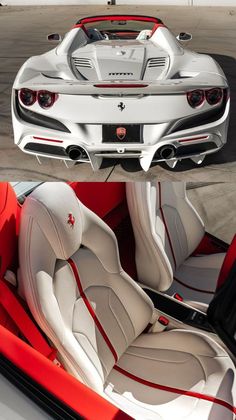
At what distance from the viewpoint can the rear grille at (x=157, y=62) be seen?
3.42 m

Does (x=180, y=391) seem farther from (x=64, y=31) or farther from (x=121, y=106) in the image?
(x=64, y=31)

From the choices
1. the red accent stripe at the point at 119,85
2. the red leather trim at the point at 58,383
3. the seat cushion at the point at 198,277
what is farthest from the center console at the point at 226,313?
the red accent stripe at the point at 119,85

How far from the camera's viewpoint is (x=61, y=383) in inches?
54.0

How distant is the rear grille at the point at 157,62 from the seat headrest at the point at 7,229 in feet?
6.54

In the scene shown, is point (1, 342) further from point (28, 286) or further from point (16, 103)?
point (16, 103)

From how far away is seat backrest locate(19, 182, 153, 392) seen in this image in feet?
5.29

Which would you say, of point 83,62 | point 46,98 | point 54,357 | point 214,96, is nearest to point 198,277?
point 214,96

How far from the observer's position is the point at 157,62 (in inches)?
137

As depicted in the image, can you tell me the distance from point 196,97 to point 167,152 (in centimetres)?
37

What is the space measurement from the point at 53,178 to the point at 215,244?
1242mm

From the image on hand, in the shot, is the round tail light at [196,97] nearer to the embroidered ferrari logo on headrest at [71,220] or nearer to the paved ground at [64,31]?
the paved ground at [64,31]

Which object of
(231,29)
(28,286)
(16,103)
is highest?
(231,29)

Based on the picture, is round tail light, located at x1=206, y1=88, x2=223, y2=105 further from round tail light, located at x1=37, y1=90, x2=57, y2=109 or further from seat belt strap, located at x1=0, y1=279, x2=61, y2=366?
seat belt strap, located at x1=0, y1=279, x2=61, y2=366

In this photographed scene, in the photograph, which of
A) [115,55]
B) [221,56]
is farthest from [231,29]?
[115,55]
